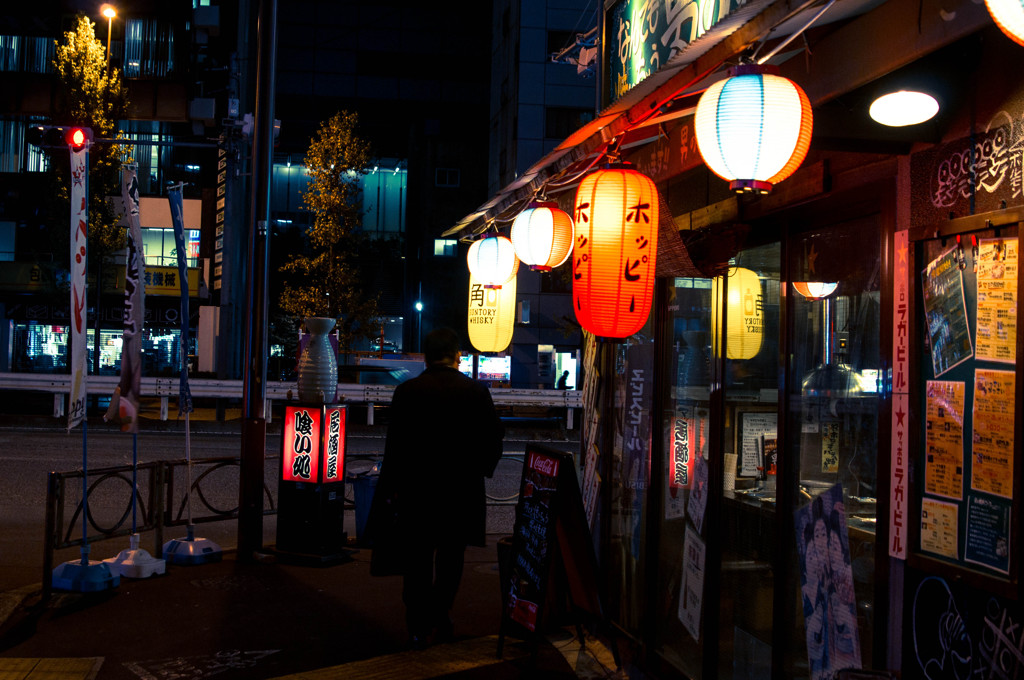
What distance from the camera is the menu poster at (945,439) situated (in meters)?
3.39

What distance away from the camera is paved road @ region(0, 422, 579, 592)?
9.87 metres

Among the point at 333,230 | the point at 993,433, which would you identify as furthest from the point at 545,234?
the point at 333,230

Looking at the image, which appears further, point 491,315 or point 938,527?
point 491,315

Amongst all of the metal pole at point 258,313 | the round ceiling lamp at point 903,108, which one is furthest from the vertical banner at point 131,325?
the round ceiling lamp at point 903,108

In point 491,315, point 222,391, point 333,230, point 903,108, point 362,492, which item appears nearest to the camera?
point 903,108

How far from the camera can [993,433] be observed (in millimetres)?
3209

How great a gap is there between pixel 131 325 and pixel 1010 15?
7.45m

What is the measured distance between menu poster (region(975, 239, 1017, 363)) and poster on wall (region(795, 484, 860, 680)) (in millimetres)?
1444

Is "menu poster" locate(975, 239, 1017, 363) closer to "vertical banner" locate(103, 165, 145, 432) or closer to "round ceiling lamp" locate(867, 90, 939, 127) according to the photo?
"round ceiling lamp" locate(867, 90, 939, 127)

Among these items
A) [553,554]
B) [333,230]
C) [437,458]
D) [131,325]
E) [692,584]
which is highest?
[333,230]

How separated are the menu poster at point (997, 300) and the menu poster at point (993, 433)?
9 centimetres

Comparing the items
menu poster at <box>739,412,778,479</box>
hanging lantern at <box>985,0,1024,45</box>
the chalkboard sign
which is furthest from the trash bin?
hanging lantern at <box>985,0,1024,45</box>

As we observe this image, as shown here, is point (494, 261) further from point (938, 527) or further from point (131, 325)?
point (938, 527)

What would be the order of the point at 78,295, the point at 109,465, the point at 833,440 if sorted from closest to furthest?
the point at 833,440 → the point at 78,295 → the point at 109,465
